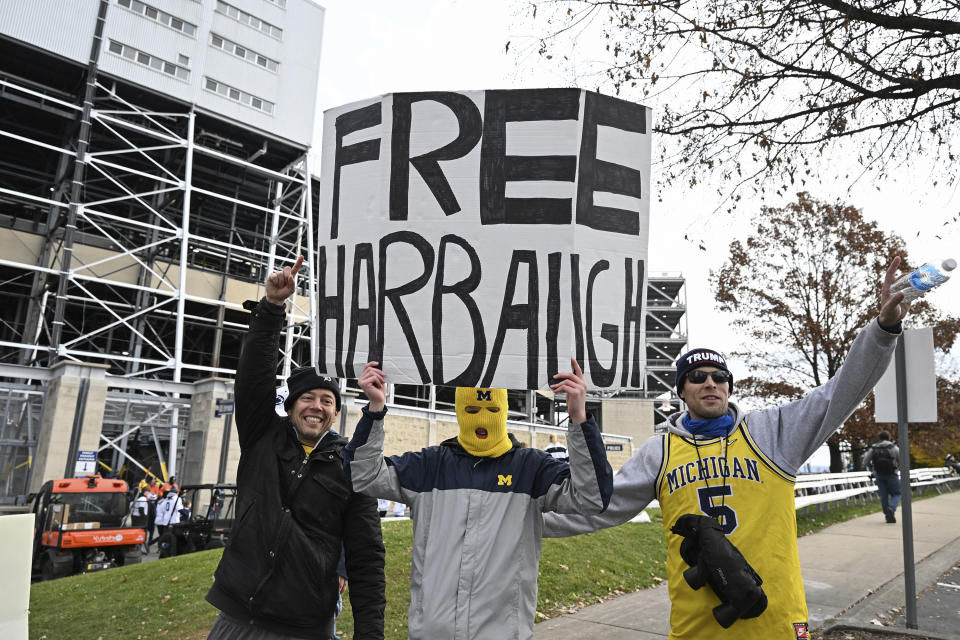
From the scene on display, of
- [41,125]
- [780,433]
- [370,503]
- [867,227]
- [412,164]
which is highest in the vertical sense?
[41,125]

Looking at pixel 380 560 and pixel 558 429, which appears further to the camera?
pixel 558 429

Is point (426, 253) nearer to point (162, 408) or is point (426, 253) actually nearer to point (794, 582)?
point (794, 582)

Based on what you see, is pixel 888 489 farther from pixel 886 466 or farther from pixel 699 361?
pixel 699 361

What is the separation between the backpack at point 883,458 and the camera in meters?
12.2

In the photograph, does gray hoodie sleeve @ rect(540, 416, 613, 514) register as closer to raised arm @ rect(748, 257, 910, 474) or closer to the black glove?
the black glove

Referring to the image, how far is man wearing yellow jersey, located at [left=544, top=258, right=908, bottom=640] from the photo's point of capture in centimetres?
289

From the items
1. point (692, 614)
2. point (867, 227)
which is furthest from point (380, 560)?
point (867, 227)

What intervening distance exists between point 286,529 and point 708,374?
84.1 inches

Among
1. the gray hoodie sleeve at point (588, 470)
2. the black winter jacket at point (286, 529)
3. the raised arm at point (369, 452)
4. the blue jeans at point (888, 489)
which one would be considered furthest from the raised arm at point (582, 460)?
the blue jeans at point (888, 489)

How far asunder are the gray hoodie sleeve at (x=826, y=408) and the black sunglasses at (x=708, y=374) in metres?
0.26

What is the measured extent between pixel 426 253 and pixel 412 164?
1.78 feet

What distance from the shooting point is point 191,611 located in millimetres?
6672

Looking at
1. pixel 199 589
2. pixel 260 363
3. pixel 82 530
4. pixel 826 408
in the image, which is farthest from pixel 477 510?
pixel 82 530

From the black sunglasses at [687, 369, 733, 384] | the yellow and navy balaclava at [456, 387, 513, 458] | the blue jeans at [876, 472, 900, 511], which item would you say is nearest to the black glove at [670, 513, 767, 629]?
the black sunglasses at [687, 369, 733, 384]
